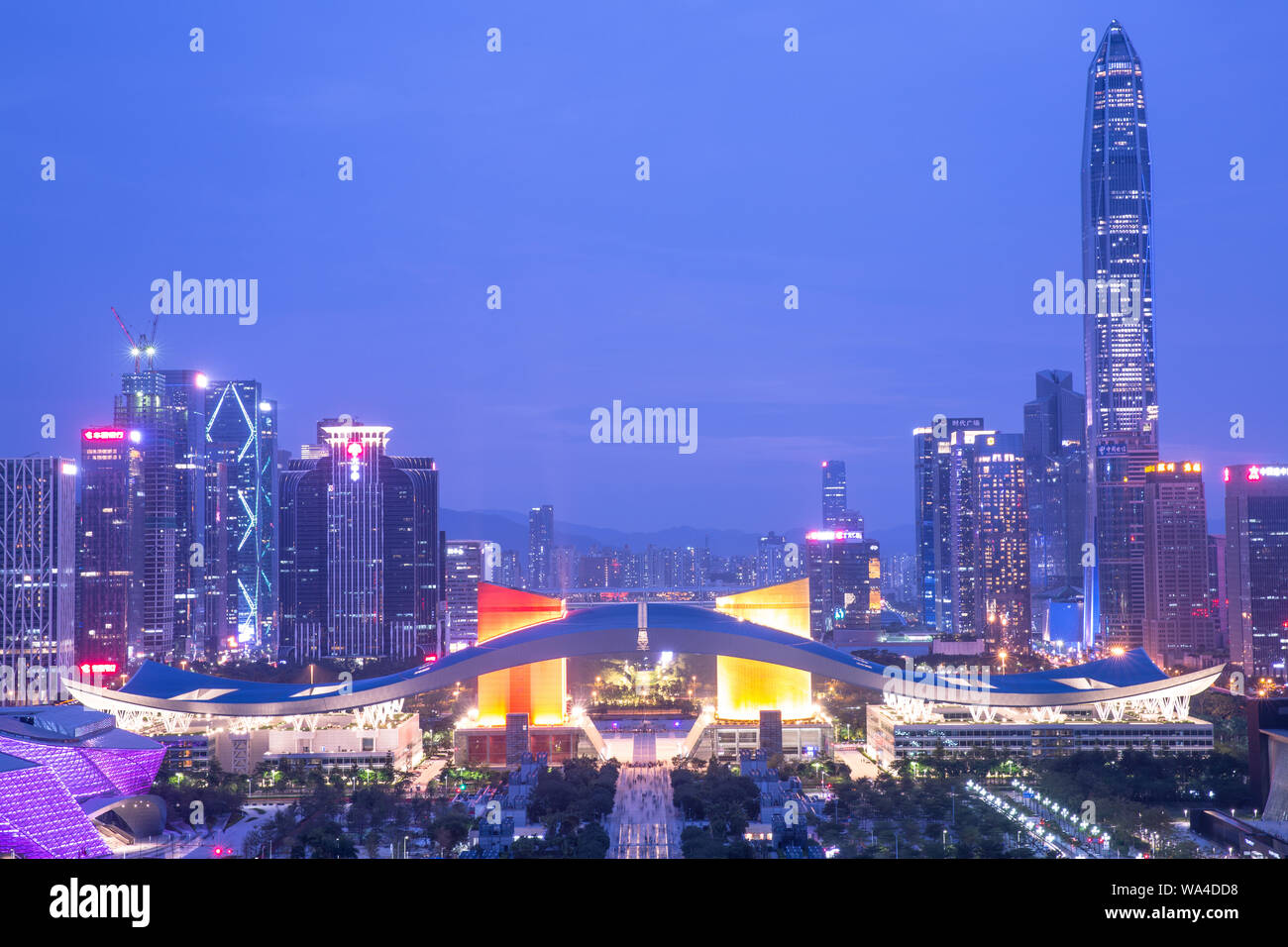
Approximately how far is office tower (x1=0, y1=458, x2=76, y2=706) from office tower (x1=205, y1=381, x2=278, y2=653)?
500 inches

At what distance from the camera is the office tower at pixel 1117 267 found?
47375mm

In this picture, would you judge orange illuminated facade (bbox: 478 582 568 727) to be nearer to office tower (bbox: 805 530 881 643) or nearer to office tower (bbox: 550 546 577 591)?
office tower (bbox: 550 546 577 591)

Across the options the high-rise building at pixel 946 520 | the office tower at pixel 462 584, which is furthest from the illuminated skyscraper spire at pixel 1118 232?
the office tower at pixel 462 584

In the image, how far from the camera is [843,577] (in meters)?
46.4

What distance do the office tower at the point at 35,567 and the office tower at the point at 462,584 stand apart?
13.0m

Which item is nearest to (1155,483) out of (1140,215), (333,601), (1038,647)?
(1038,647)

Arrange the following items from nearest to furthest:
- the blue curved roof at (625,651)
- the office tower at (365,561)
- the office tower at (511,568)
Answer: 1. the blue curved roof at (625,651)
2. the office tower at (365,561)
3. the office tower at (511,568)

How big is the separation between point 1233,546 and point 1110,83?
2665 cm

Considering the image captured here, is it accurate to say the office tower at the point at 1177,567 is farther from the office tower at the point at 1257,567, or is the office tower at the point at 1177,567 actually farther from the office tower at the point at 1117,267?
the office tower at the point at 1117,267

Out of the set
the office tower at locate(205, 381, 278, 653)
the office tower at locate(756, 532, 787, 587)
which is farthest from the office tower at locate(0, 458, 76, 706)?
the office tower at locate(756, 532, 787, 587)

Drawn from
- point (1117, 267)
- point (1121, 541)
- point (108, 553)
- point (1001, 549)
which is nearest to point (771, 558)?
point (1001, 549)

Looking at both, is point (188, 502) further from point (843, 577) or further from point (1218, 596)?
point (1218, 596)

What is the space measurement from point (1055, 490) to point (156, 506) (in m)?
40.1
